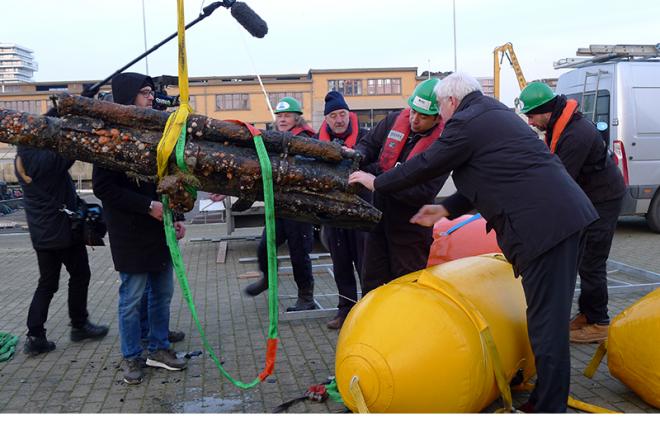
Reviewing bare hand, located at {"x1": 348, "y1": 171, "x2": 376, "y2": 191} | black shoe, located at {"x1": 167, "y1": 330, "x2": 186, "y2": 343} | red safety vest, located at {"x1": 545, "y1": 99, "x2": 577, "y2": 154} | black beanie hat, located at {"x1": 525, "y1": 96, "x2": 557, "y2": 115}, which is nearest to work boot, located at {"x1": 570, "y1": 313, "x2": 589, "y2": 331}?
red safety vest, located at {"x1": 545, "y1": 99, "x2": 577, "y2": 154}

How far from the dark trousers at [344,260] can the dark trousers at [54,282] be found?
223 cm

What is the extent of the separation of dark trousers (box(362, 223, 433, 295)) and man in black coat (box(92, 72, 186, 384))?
1.51 m

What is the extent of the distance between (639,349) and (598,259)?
1.50 m

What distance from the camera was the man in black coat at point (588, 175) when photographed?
4.91 meters

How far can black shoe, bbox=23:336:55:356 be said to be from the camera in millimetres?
5004

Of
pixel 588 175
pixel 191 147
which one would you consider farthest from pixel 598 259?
pixel 191 147

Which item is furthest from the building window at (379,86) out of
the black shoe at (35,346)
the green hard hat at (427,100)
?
the green hard hat at (427,100)

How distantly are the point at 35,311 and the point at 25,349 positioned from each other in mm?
333

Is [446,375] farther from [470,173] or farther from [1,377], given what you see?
[1,377]

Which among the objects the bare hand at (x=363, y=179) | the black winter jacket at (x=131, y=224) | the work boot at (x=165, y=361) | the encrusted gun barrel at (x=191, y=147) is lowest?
the work boot at (x=165, y=361)

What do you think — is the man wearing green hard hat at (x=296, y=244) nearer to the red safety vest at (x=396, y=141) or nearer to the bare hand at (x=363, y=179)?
the red safety vest at (x=396, y=141)

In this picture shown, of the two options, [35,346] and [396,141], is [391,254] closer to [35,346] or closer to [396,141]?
[396,141]

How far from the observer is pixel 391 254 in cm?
454

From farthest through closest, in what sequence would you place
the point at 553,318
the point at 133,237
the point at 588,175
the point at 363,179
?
the point at 588,175, the point at 133,237, the point at 363,179, the point at 553,318
